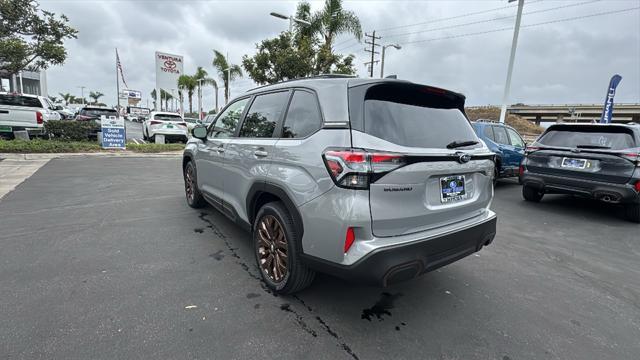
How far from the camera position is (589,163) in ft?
18.3

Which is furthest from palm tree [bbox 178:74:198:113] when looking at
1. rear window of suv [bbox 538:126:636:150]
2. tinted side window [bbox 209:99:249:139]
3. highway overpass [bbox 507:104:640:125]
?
highway overpass [bbox 507:104:640:125]

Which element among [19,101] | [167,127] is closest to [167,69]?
[167,127]

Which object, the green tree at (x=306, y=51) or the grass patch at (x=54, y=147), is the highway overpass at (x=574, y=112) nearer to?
the green tree at (x=306, y=51)

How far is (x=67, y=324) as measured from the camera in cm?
246

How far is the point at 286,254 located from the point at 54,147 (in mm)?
11980

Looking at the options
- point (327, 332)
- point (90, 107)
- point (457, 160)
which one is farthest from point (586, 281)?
point (90, 107)

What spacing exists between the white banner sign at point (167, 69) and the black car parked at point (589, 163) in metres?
24.1

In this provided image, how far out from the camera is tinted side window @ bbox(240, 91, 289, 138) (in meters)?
3.16

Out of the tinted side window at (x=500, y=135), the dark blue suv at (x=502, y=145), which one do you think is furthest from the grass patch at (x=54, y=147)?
the tinted side window at (x=500, y=135)

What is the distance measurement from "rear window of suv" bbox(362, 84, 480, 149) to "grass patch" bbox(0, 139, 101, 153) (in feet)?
40.7

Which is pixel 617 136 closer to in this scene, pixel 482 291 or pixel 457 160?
pixel 482 291

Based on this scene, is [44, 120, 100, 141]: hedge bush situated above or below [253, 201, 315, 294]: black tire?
above

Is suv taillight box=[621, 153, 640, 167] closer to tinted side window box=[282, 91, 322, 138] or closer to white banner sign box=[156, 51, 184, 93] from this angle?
tinted side window box=[282, 91, 322, 138]

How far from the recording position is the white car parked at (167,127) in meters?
15.3
